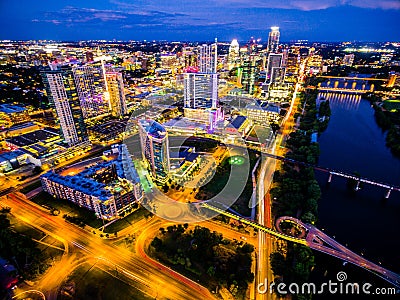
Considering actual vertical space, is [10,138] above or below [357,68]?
below

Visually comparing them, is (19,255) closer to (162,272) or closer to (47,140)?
(162,272)

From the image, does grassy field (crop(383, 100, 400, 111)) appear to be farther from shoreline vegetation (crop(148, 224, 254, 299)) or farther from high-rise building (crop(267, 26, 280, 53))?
shoreline vegetation (crop(148, 224, 254, 299))

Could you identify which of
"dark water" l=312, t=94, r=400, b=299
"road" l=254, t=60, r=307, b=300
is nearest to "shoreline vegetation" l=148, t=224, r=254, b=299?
"road" l=254, t=60, r=307, b=300

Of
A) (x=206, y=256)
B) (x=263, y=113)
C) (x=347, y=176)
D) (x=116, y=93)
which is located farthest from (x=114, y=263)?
(x=263, y=113)

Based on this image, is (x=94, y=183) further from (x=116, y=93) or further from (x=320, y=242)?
(x=116, y=93)

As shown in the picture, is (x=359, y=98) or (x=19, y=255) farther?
(x=359, y=98)

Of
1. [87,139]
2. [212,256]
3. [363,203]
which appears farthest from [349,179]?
[87,139]
